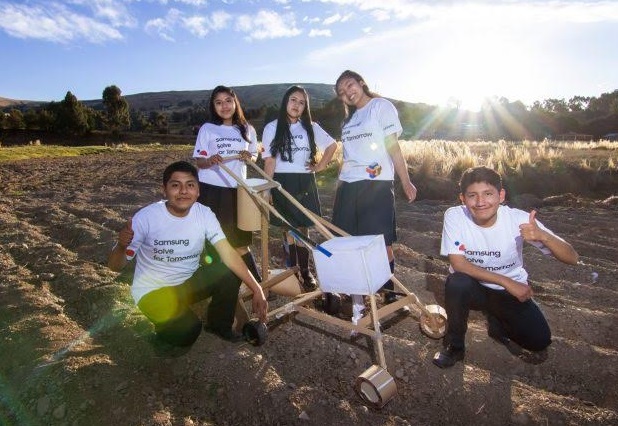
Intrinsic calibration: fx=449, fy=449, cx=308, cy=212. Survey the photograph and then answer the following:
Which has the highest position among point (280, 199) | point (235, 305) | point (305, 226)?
point (280, 199)

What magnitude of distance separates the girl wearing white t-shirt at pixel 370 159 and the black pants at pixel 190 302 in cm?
126

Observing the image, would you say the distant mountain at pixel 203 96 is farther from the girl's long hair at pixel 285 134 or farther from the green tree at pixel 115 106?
the girl's long hair at pixel 285 134

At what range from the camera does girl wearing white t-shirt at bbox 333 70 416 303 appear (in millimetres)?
3885

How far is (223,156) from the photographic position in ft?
14.0

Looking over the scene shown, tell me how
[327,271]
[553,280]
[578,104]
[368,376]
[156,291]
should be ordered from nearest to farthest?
[368,376] < [327,271] < [156,291] < [553,280] < [578,104]

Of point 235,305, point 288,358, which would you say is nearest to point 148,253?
point 235,305

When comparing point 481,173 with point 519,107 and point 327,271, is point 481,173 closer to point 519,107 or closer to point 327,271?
point 327,271

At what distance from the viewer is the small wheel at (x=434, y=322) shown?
3559 mm

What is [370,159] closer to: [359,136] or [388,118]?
[359,136]

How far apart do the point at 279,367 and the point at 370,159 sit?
A: 1885 mm

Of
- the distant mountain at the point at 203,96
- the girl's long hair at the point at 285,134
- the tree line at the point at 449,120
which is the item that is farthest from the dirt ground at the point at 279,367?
the distant mountain at the point at 203,96

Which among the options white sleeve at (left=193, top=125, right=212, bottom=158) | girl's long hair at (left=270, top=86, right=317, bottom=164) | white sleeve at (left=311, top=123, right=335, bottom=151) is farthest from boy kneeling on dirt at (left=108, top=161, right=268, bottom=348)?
white sleeve at (left=311, top=123, right=335, bottom=151)

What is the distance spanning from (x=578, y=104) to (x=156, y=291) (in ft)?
203

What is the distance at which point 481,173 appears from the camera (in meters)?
3.15
